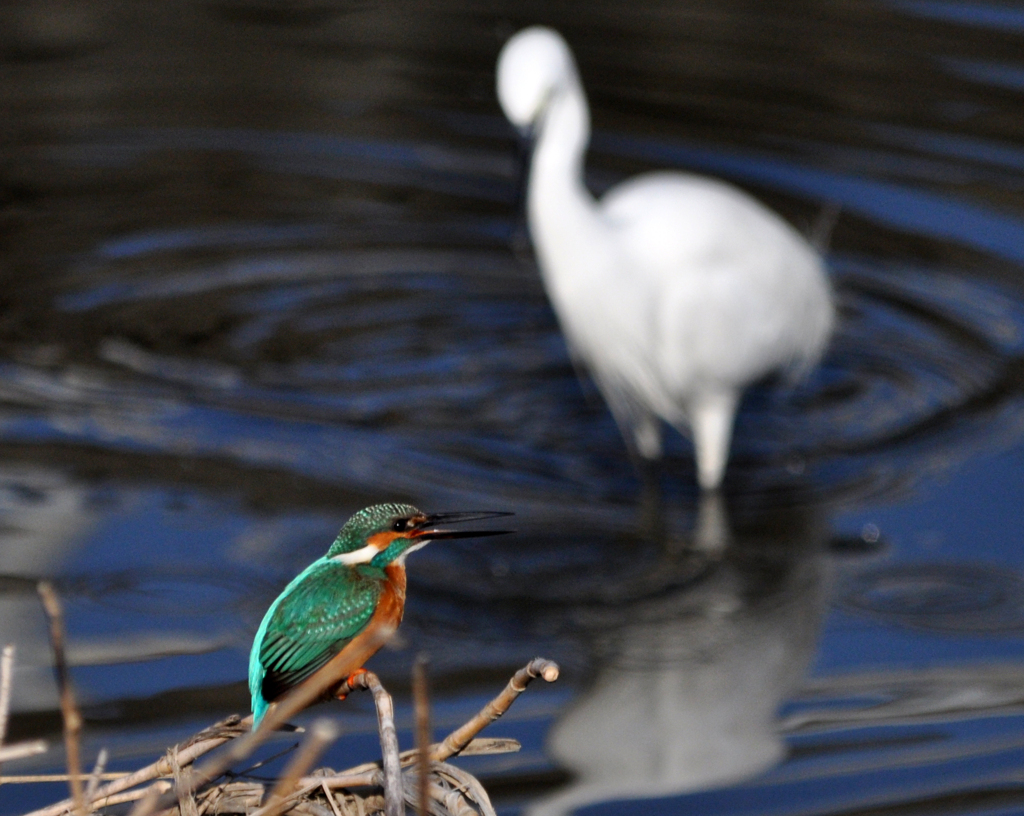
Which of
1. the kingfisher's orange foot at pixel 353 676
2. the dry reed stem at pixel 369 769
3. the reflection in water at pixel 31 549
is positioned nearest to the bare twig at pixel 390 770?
the dry reed stem at pixel 369 769

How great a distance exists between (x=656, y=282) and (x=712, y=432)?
1.59 feet

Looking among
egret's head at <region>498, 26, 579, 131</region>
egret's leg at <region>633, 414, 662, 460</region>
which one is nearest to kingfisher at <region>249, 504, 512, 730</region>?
egret's head at <region>498, 26, 579, 131</region>

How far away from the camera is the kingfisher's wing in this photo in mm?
1884

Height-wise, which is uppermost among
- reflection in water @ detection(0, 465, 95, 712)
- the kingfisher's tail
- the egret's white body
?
the egret's white body

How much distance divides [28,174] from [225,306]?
1.67 m

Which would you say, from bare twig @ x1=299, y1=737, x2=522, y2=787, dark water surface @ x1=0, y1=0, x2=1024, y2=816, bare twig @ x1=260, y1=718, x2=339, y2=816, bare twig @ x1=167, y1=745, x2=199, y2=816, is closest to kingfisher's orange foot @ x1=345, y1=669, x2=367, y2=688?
bare twig @ x1=299, y1=737, x2=522, y2=787

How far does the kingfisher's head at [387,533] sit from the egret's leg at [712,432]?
2.93 meters

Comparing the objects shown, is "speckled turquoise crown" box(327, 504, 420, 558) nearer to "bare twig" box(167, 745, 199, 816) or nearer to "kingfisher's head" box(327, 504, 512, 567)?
"kingfisher's head" box(327, 504, 512, 567)

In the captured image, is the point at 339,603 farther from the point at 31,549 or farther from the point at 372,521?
the point at 31,549

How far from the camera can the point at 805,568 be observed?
4.37 m

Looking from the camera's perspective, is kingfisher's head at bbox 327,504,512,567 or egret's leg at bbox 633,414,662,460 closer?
kingfisher's head at bbox 327,504,512,567

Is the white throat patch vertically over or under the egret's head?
under

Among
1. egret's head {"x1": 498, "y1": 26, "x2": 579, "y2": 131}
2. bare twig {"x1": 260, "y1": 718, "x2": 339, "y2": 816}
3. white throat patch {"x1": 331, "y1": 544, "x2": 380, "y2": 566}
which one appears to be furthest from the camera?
egret's head {"x1": 498, "y1": 26, "x2": 579, "y2": 131}

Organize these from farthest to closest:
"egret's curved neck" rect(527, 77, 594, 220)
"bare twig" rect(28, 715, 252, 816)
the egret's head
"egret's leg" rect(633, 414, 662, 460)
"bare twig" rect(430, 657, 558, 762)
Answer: "egret's leg" rect(633, 414, 662, 460) < "egret's curved neck" rect(527, 77, 594, 220) < the egret's head < "bare twig" rect(28, 715, 252, 816) < "bare twig" rect(430, 657, 558, 762)
